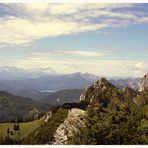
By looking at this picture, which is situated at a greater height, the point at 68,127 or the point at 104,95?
the point at 104,95

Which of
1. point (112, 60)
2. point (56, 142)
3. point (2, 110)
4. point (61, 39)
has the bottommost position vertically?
point (2, 110)

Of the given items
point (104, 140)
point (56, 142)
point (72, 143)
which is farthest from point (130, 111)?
point (56, 142)

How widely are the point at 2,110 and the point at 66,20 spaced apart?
193 meters

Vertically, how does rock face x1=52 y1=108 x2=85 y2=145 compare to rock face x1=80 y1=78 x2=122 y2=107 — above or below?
below

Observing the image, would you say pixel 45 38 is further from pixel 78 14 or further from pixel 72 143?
pixel 72 143

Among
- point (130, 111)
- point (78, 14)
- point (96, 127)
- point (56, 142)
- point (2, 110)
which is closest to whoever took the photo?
point (96, 127)

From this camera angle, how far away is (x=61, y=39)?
12180 millimetres

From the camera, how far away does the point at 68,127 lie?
9.66 m

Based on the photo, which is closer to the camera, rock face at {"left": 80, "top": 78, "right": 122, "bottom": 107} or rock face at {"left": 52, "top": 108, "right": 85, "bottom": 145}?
rock face at {"left": 52, "top": 108, "right": 85, "bottom": 145}

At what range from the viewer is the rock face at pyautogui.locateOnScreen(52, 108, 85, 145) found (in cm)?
910

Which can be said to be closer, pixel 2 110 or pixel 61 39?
pixel 61 39

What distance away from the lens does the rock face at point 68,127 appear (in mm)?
9102

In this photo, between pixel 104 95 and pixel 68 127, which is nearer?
pixel 68 127

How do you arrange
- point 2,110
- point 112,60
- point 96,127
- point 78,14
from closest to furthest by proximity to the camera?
point 96,127 → point 78,14 → point 112,60 → point 2,110
